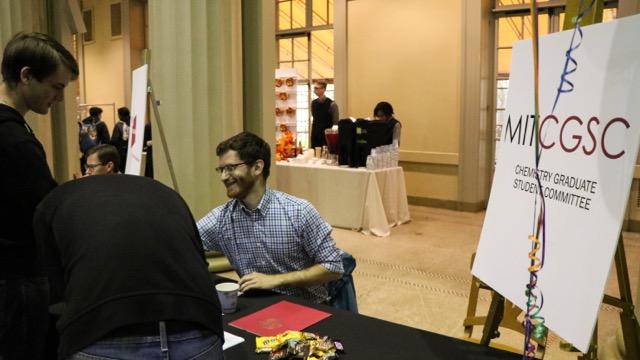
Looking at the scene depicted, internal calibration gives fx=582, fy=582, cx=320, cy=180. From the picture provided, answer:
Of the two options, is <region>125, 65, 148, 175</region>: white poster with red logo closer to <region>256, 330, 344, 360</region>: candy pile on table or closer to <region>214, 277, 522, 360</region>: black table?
<region>214, 277, 522, 360</region>: black table

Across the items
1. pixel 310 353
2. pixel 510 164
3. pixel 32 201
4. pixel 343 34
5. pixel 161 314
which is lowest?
pixel 310 353

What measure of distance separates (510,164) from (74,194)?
1127 mm

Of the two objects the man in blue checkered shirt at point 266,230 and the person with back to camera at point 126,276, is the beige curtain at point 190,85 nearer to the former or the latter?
the man in blue checkered shirt at point 266,230

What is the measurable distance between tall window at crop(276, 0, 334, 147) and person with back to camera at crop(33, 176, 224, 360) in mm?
8350

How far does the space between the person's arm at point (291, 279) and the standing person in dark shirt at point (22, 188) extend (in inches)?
25.8

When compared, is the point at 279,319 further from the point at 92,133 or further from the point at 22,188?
the point at 92,133

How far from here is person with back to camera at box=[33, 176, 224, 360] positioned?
110 cm

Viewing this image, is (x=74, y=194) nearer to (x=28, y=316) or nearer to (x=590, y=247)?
(x=28, y=316)

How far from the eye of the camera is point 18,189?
170cm

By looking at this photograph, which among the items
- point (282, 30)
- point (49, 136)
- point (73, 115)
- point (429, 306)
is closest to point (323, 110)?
point (282, 30)

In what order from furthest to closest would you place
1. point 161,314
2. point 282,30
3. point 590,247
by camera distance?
point 282,30
point 590,247
point 161,314

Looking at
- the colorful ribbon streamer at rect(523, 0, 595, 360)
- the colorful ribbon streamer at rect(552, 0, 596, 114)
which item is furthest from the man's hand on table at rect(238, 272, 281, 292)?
the colorful ribbon streamer at rect(552, 0, 596, 114)

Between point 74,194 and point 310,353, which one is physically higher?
point 74,194

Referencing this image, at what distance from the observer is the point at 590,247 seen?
48.7 inches
